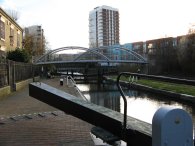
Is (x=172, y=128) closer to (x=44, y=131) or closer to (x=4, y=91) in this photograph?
(x=44, y=131)

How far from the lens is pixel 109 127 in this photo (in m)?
4.84

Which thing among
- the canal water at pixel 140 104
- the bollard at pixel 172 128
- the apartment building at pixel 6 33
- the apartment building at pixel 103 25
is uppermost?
the apartment building at pixel 103 25

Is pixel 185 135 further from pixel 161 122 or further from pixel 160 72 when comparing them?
pixel 160 72

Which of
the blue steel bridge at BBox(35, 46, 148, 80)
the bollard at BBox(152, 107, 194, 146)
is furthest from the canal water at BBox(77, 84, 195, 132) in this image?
the blue steel bridge at BBox(35, 46, 148, 80)

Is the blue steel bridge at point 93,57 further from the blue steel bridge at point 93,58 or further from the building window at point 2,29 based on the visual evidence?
the building window at point 2,29

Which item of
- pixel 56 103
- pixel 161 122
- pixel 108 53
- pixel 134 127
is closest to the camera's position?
pixel 161 122

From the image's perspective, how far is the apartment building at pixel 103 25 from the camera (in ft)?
462

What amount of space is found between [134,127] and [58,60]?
65346mm

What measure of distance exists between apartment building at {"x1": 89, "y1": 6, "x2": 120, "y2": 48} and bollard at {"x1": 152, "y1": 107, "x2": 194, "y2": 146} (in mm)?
136782

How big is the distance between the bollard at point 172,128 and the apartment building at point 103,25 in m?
137

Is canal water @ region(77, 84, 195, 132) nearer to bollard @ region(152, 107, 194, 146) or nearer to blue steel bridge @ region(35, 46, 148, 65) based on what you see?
bollard @ region(152, 107, 194, 146)

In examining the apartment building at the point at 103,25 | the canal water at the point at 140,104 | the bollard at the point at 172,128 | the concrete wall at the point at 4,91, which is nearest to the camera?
the bollard at the point at 172,128

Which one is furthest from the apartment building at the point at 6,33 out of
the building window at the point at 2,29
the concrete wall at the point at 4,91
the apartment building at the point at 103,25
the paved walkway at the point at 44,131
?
the apartment building at the point at 103,25

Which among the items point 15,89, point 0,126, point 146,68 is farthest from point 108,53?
point 0,126
